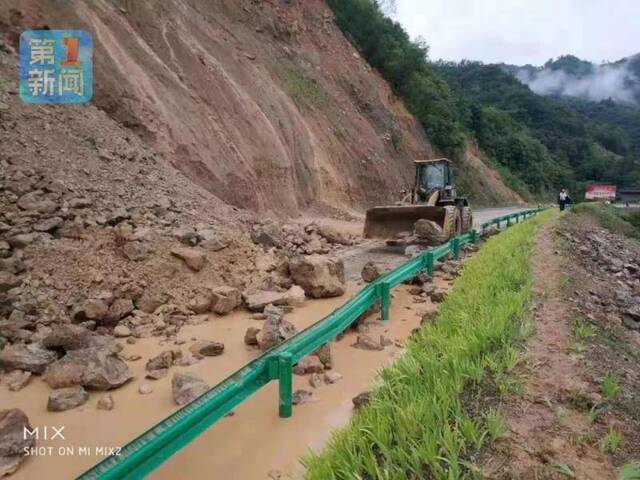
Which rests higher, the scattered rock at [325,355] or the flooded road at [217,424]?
the scattered rock at [325,355]

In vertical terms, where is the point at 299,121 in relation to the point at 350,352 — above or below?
above

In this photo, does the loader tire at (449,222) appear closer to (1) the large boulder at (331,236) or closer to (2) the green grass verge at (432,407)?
(1) the large boulder at (331,236)

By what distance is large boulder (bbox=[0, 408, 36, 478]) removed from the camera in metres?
3.00

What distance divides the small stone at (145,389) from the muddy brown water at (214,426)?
43 millimetres

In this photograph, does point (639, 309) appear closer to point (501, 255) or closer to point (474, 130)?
point (501, 255)

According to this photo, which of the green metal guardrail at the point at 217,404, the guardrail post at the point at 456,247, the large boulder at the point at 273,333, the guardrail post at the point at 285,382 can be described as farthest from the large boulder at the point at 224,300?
the guardrail post at the point at 456,247

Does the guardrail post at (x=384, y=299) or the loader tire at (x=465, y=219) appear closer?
the guardrail post at (x=384, y=299)

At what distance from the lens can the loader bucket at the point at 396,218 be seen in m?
11.9

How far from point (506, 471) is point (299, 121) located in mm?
17930

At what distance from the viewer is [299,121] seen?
19.1 m

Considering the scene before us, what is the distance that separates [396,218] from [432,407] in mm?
9848

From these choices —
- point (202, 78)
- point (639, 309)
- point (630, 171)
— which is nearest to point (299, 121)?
point (202, 78)

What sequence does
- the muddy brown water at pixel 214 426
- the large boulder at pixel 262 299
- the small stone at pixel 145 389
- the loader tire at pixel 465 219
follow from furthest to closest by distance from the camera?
the loader tire at pixel 465 219
the large boulder at pixel 262 299
the small stone at pixel 145 389
the muddy brown water at pixel 214 426

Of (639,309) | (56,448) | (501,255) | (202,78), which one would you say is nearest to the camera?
(56,448)
